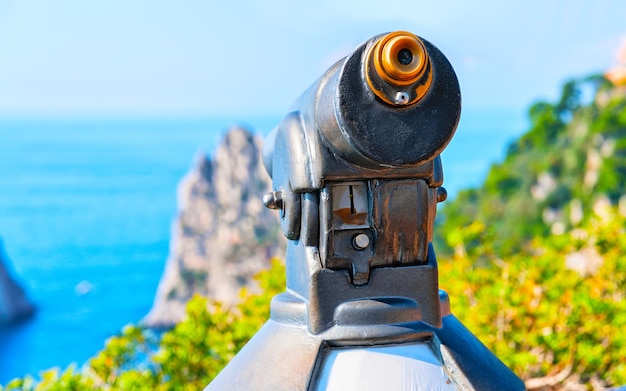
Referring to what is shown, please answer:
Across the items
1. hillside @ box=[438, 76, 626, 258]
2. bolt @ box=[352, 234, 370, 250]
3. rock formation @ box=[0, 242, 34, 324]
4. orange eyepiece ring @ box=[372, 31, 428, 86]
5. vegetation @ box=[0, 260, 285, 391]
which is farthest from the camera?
rock formation @ box=[0, 242, 34, 324]

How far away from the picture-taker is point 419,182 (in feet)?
4.54

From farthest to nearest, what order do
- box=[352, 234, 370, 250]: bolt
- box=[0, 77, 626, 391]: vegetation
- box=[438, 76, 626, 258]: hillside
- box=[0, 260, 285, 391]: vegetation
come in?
1. box=[438, 76, 626, 258]: hillside
2. box=[0, 77, 626, 391]: vegetation
3. box=[0, 260, 285, 391]: vegetation
4. box=[352, 234, 370, 250]: bolt

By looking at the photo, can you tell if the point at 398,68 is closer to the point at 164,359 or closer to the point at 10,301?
the point at 164,359

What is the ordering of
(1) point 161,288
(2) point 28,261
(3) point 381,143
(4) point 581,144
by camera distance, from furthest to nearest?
1. (2) point 28,261
2. (1) point 161,288
3. (4) point 581,144
4. (3) point 381,143

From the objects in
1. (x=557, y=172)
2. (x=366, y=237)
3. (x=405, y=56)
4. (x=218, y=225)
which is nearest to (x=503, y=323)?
(x=366, y=237)

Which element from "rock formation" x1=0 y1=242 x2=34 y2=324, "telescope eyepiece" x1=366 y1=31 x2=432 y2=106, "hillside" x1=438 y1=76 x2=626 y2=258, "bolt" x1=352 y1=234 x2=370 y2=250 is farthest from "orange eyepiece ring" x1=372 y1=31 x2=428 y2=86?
"rock formation" x1=0 y1=242 x2=34 y2=324

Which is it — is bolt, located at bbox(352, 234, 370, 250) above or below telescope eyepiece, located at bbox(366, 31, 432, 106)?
below

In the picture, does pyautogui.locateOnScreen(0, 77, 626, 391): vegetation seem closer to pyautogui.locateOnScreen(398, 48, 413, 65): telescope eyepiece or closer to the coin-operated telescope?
the coin-operated telescope

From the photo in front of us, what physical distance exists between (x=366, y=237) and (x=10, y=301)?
136ft

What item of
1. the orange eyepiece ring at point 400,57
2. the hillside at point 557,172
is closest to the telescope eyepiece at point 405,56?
the orange eyepiece ring at point 400,57

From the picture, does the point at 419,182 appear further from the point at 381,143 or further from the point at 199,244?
the point at 199,244

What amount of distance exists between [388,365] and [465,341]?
0.21 meters

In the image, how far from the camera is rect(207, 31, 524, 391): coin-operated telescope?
49.9 inches

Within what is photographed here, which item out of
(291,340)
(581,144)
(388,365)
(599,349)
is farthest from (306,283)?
(581,144)
